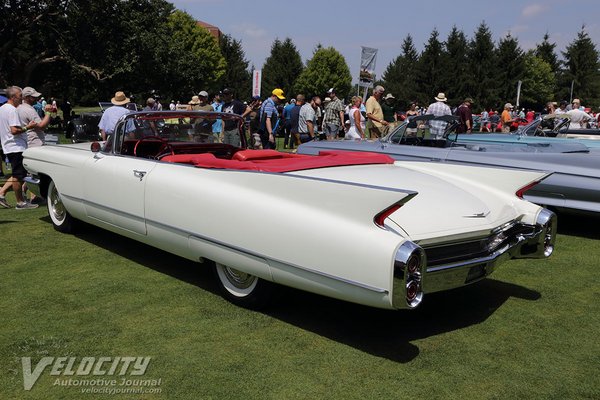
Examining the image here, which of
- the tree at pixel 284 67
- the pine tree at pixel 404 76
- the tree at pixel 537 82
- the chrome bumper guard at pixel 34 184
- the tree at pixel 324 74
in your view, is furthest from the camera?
the tree at pixel 324 74

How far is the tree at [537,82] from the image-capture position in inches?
2618

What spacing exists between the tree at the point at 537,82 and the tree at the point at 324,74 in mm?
23096

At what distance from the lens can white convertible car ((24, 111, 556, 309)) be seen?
2895 millimetres

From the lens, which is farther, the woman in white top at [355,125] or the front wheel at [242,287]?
the woman in white top at [355,125]

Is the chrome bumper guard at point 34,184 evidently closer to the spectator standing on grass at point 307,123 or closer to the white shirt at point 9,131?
the white shirt at point 9,131

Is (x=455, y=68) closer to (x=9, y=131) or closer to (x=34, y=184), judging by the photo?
(x=9, y=131)

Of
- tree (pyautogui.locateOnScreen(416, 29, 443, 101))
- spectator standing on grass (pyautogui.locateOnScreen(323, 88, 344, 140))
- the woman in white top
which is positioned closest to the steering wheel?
the woman in white top

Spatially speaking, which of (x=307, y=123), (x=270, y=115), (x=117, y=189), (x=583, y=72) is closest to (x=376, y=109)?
(x=307, y=123)

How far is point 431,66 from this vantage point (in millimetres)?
53312

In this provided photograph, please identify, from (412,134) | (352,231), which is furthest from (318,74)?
(352,231)

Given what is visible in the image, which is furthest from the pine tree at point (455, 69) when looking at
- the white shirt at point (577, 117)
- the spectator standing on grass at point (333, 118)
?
the spectator standing on grass at point (333, 118)

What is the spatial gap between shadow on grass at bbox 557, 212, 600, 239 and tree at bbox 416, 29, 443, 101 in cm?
4809

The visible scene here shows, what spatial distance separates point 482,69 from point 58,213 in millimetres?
55153

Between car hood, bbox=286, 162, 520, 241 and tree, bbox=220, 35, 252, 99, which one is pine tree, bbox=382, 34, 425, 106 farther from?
car hood, bbox=286, 162, 520, 241
